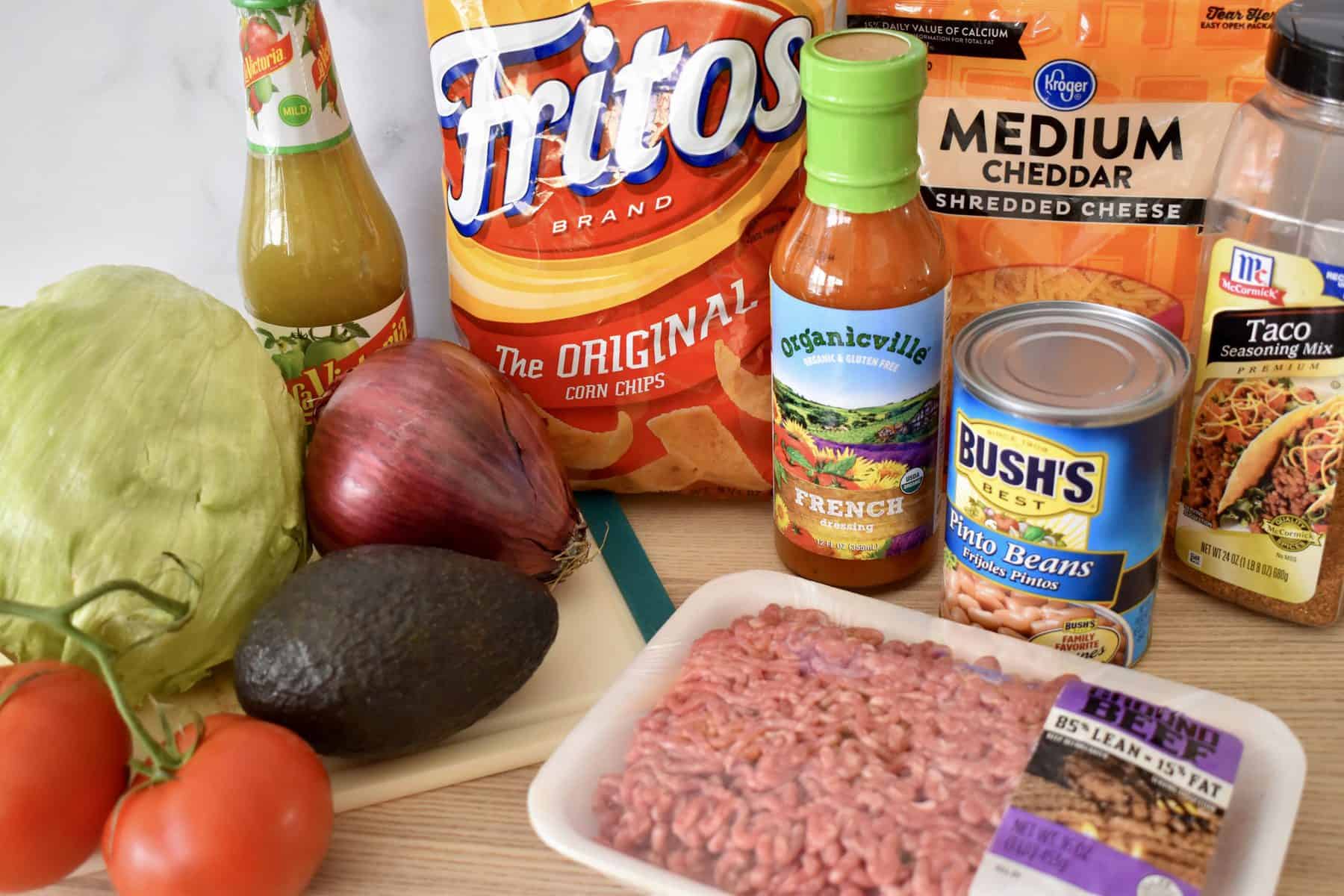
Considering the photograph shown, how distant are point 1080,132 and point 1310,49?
23 centimetres

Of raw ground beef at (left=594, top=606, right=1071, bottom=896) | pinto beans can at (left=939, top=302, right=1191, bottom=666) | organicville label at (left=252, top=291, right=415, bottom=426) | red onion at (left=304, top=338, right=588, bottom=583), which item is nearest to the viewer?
raw ground beef at (left=594, top=606, right=1071, bottom=896)

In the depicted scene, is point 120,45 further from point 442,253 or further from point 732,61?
point 732,61

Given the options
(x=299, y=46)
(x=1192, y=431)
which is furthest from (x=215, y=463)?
(x=1192, y=431)

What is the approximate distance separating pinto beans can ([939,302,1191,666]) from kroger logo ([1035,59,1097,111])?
179 mm

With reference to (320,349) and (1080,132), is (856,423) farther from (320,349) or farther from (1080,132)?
(320,349)

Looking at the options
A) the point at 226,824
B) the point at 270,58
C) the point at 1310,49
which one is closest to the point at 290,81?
the point at 270,58

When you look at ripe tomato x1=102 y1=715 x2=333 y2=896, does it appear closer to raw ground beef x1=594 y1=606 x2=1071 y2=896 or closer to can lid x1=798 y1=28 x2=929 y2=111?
raw ground beef x1=594 y1=606 x2=1071 y2=896

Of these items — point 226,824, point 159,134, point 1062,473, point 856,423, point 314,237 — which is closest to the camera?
point 226,824

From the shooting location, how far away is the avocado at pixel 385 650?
83cm

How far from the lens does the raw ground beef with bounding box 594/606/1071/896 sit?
2.38 ft

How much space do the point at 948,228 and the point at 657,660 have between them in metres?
0.43

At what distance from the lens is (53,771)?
29.6 inches

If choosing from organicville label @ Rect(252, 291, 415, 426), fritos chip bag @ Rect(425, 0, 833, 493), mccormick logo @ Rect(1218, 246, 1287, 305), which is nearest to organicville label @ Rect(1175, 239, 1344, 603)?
mccormick logo @ Rect(1218, 246, 1287, 305)

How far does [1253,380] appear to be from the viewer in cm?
92
